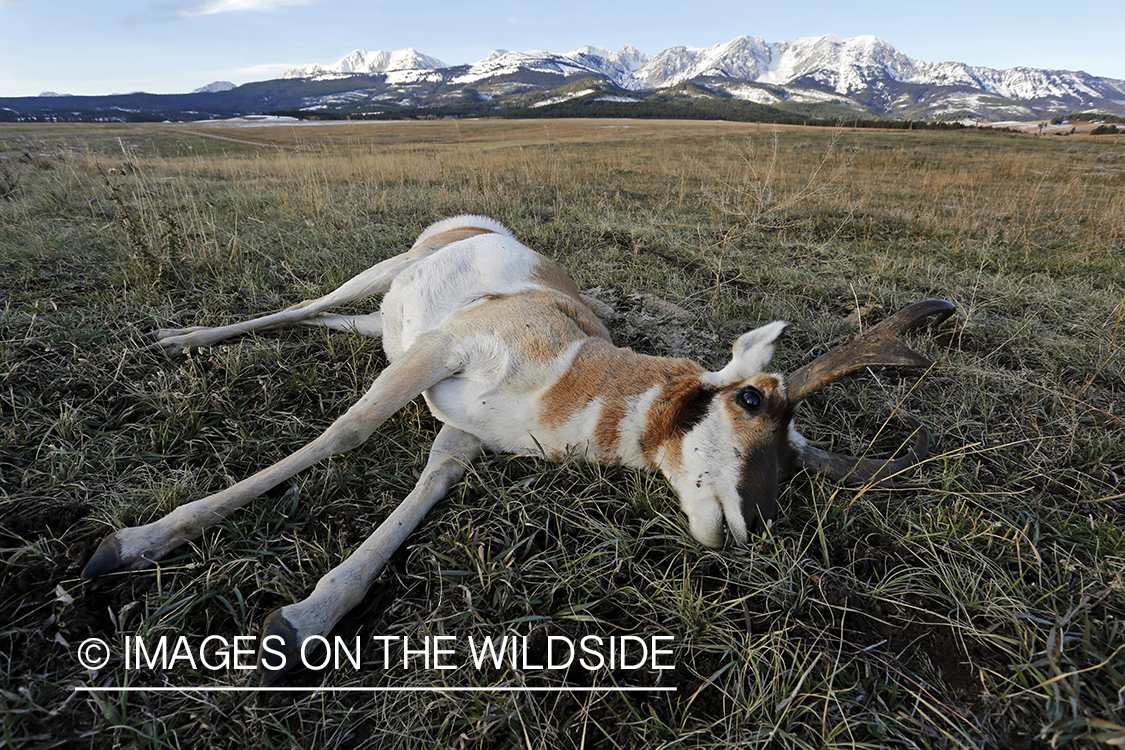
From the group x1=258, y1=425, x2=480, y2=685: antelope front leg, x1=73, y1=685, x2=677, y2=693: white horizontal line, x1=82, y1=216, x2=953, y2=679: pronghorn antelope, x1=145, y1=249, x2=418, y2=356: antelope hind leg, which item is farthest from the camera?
x1=145, y1=249, x2=418, y2=356: antelope hind leg

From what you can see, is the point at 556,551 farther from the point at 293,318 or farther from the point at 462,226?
the point at 462,226

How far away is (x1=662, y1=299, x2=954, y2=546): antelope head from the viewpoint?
2.25 metres

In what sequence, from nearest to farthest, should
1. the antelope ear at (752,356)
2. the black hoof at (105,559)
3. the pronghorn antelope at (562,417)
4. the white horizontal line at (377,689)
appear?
the white horizontal line at (377,689), the black hoof at (105,559), the pronghorn antelope at (562,417), the antelope ear at (752,356)

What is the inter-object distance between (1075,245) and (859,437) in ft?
30.2

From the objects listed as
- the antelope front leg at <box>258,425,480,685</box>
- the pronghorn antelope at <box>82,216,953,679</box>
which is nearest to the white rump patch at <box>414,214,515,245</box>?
the pronghorn antelope at <box>82,216,953,679</box>

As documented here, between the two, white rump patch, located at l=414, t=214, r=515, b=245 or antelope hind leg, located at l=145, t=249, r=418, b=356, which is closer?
antelope hind leg, located at l=145, t=249, r=418, b=356

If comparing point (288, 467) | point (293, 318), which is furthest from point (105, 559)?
point (293, 318)

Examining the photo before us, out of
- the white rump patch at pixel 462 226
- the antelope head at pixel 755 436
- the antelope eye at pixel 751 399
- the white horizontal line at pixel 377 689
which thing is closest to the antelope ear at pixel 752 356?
the antelope head at pixel 755 436

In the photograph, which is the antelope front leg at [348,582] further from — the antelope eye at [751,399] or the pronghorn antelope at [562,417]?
the antelope eye at [751,399]

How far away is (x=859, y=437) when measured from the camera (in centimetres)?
338

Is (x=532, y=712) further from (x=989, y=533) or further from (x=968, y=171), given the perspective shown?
(x=968, y=171)

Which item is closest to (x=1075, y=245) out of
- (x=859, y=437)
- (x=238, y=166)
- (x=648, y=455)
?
(x=859, y=437)

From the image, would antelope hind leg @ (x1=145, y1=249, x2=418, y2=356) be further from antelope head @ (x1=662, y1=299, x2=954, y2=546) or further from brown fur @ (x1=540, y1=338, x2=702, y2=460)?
antelope head @ (x1=662, y1=299, x2=954, y2=546)

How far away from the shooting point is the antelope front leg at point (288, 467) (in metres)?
2.09
